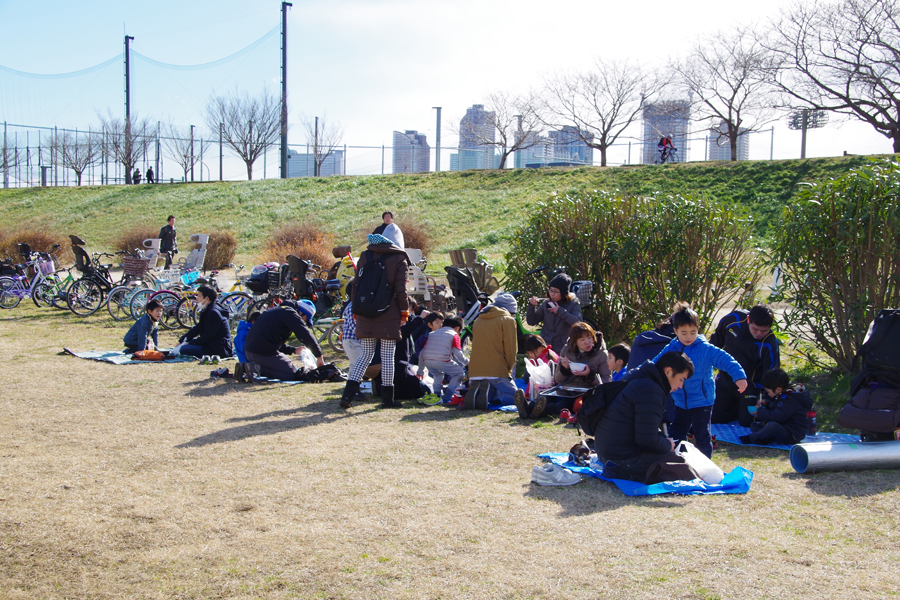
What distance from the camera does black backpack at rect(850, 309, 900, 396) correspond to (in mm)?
5418

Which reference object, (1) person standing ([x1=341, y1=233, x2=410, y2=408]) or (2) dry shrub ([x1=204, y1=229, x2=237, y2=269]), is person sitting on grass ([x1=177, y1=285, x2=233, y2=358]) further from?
(2) dry shrub ([x1=204, y1=229, x2=237, y2=269])

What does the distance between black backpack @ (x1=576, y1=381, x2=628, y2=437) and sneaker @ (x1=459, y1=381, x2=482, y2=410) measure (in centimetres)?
215

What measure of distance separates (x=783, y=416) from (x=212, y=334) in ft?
22.8

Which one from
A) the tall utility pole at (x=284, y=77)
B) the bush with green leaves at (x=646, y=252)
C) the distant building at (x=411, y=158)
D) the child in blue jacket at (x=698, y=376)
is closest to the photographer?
the child in blue jacket at (x=698, y=376)

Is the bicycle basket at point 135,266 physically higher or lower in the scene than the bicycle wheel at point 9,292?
higher

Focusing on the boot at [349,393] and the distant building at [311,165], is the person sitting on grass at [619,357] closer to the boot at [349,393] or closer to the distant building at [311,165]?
the boot at [349,393]

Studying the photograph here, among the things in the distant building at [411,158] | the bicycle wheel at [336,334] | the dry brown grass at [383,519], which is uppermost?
the distant building at [411,158]

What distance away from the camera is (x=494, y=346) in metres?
7.05

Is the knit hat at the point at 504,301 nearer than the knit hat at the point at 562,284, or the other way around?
the knit hat at the point at 504,301

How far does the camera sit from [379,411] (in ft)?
22.7

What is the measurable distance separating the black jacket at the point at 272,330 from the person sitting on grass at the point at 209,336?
60.6 inches

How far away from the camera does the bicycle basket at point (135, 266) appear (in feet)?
45.0

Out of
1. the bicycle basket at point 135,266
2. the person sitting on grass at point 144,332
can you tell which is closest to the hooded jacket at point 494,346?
the person sitting on grass at point 144,332

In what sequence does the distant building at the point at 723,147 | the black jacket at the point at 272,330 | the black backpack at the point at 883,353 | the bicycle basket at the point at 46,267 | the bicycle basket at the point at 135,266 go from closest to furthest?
the black backpack at the point at 883,353 < the black jacket at the point at 272,330 < the bicycle basket at the point at 135,266 < the bicycle basket at the point at 46,267 < the distant building at the point at 723,147
